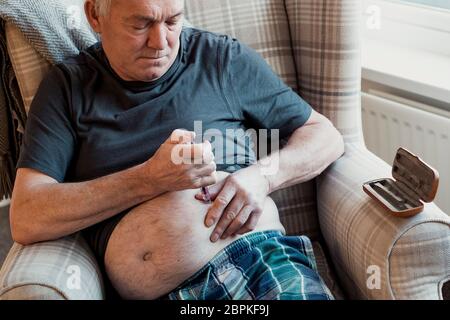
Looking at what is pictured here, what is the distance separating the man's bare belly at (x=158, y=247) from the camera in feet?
4.02

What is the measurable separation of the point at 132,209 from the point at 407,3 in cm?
122

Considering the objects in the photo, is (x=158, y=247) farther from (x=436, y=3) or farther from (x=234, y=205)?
(x=436, y=3)

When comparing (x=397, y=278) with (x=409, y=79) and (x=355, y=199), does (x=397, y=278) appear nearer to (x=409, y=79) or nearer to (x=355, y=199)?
(x=355, y=199)

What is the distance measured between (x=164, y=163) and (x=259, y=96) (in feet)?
1.12

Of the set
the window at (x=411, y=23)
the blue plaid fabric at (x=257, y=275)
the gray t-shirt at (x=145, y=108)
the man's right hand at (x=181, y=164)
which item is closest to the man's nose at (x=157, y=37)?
the gray t-shirt at (x=145, y=108)

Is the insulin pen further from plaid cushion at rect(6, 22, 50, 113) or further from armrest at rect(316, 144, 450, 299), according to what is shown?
plaid cushion at rect(6, 22, 50, 113)

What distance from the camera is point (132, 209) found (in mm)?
1273

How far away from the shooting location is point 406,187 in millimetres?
1242

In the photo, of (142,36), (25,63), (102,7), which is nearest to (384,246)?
(142,36)

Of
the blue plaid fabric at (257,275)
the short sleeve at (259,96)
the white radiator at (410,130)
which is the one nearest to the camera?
the blue plaid fabric at (257,275)

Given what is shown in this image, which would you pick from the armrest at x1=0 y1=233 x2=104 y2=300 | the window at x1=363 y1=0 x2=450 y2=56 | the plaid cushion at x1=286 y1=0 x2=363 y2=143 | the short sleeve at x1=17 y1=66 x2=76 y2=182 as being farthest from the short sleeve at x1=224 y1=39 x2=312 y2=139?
the window at x1=363 y1=0 x2=450 y2=56

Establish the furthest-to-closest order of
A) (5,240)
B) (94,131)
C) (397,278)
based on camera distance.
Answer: (5,240), (94,131), (397,278)

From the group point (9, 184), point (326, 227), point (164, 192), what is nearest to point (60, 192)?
point (164, 192)

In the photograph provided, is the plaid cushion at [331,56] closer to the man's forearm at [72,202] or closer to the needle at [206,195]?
the needle at [206,195]
